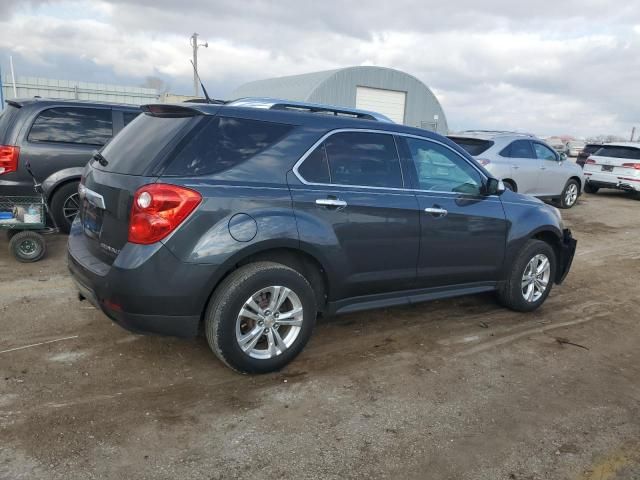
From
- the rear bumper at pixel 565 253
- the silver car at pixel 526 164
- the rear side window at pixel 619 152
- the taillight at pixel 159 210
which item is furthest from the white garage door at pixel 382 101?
the taillight at pixel 159 210

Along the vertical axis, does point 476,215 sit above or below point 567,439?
above

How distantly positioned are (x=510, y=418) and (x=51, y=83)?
31203 millimetres

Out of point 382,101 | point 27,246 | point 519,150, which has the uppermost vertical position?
point 382,101

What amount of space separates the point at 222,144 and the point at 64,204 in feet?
13.8

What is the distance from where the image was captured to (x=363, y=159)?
3955 millimetres

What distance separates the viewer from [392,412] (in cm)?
329

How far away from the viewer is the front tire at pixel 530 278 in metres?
5.02

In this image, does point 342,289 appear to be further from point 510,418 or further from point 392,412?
point 510,418

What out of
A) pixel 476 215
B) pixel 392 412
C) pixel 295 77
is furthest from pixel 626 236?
pixel 295 77

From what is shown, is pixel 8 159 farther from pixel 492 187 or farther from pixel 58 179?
pixel 492 187

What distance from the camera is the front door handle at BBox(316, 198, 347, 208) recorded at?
11.9 feet

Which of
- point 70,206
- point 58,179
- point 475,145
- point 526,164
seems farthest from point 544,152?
point 58,179

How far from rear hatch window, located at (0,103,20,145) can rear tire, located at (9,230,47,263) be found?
1276mm

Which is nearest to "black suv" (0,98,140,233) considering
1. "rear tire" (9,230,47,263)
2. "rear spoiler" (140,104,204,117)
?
"rear tire" (9,230,47,263)
